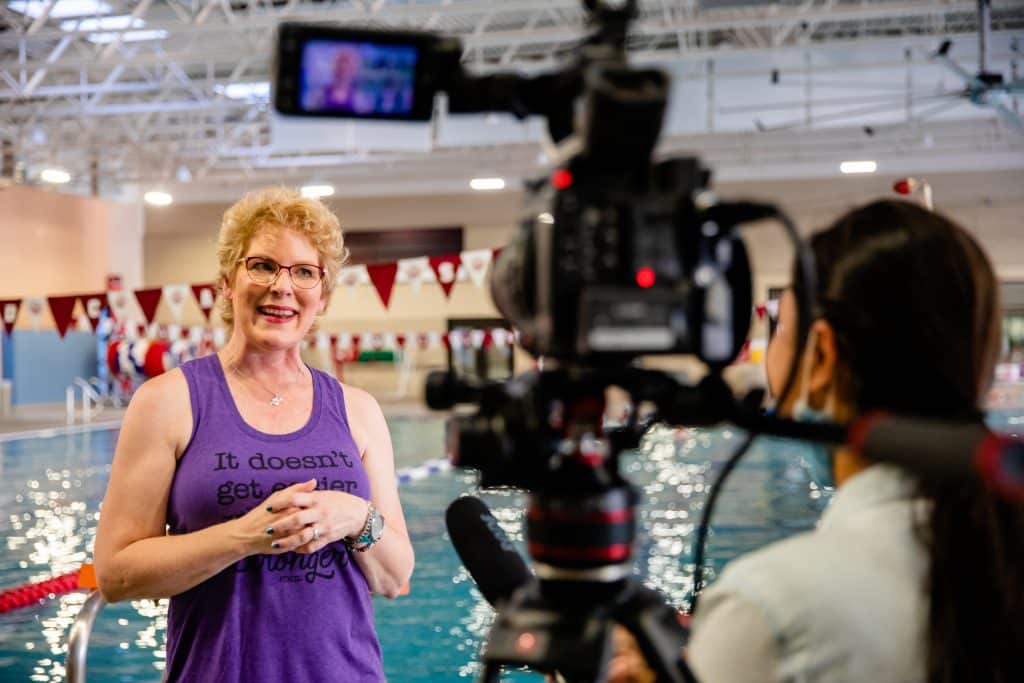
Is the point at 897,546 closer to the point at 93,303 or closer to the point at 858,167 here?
the point at 93,303

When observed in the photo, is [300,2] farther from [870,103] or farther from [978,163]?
[978,163]

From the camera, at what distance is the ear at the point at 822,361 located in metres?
0.92

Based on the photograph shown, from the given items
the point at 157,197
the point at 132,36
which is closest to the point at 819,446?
the point at 132,36

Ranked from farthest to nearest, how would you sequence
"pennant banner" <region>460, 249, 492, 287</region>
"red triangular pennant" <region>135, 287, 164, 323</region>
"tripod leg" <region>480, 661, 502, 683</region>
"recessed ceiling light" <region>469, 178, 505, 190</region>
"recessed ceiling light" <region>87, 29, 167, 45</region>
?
"recessed ceiling light" <region>469, 178, 505, 190</region>, "recessed ceiling light" <region>87, 29, 167, 45</region>, "red triangular pennant" <region>135, 287, 164, 323</region>, "pennant banner" <region>460, 249, 492, 287</region>, "tripod leg" <region>480, 661, 502, 683</region>

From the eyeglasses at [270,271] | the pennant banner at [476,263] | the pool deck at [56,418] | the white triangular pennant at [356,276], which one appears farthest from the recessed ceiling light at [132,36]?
the eyeglasses at [270,271]

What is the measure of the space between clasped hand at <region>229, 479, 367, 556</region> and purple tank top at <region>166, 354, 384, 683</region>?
7 centimetres

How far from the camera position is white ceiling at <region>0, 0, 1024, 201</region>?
1148 centimetres

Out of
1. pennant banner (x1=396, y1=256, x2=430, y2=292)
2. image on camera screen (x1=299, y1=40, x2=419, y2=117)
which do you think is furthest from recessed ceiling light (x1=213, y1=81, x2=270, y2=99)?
image on camera screen (x1=299, y1=40, x2=419, y2=117)

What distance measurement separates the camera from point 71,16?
11.9 meters

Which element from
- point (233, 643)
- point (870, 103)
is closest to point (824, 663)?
point (233, 643)

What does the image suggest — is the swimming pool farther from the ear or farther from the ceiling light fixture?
the ceiling light fixture

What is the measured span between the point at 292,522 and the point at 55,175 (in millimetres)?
18353

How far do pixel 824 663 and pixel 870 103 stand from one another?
51.7 feet

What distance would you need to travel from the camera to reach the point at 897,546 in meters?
0.87
